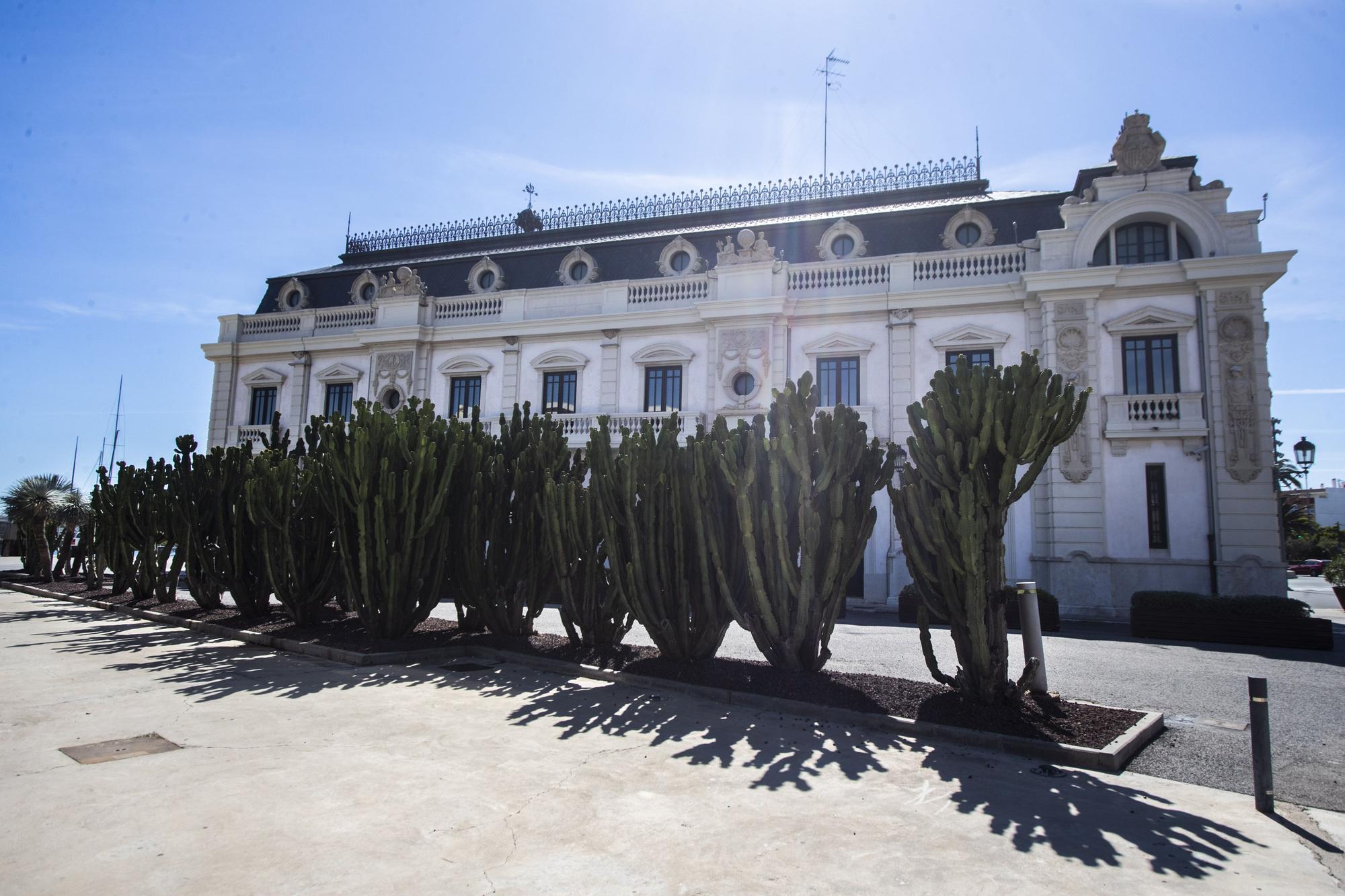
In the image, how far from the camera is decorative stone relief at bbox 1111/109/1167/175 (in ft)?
64.0

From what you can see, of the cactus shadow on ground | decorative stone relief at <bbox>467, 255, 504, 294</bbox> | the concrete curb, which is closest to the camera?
the cactus shadow on ground

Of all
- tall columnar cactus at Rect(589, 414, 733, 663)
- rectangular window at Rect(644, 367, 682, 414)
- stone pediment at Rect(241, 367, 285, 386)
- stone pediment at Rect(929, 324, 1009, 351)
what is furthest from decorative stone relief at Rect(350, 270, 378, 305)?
tall columnar cactus at Rect(589, 414, 733, 663)

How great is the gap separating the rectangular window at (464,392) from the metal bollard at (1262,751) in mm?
22342

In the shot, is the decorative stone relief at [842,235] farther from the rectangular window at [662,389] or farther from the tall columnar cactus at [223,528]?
the tall columnar cactus at [223,528]

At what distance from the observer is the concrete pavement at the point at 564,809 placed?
4.19 m

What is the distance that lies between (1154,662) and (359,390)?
23865mm

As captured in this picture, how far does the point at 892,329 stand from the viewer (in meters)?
21.1

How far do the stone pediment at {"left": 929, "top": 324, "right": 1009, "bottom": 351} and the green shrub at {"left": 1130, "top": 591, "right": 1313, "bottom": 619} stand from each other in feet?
24.7

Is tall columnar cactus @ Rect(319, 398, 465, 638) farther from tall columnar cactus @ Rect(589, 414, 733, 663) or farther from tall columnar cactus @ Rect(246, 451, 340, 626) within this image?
tall columnar cactus @ Rect(589, 414, 733, 663)

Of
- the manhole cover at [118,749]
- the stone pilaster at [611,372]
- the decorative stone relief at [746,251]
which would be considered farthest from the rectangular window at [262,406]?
the manhole cover at [118,749]

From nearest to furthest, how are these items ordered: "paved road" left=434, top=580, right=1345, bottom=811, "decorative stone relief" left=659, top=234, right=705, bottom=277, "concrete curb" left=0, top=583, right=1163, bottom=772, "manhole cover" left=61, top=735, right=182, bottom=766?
"manhole cover" left=61, top=735, right=182, bottom=766 → "paved road" left=434, top=580, right=1345, bottom=811 → "concrete curb" left=0, top=583, right=1163, bottom=772 → "decorative stone relief" left=659, top=234, right=705, bottom=277

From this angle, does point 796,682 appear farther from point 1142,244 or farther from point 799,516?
point 1142,244

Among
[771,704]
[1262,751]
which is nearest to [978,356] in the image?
[771,704]

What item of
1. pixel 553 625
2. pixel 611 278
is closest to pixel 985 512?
pixel 553 625
